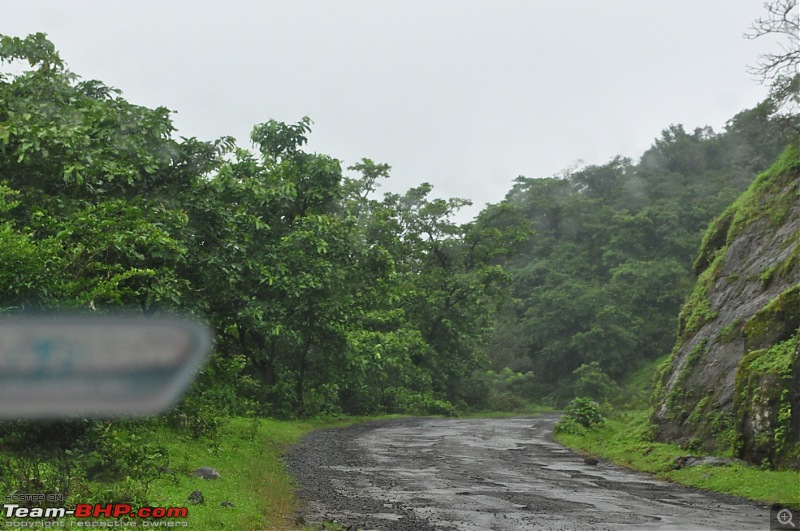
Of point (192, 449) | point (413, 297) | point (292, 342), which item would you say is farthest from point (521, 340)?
point (192, 449)

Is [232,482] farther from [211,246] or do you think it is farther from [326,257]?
[326,257]

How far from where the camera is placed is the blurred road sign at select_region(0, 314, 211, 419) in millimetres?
9180

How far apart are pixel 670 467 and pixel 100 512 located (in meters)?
12.8

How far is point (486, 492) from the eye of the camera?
1286 centimetres

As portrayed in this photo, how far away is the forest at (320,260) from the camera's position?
13211mm

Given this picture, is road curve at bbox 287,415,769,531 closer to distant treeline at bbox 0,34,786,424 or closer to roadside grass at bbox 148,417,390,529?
roadside grass at bbox 148,417,390,529

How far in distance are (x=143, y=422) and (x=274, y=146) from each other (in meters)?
17.7

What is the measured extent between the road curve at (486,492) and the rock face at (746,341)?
2185mm

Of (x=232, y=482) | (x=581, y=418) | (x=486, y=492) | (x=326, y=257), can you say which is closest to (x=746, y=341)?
(x=486, y=492)

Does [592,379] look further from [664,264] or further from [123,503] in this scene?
[123,503]

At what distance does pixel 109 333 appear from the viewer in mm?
10867

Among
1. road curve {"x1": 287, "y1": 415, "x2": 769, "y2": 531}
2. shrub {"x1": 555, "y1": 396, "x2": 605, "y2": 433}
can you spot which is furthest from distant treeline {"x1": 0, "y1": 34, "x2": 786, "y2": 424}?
shrub {"x1": 555, "y1": 396, "x2": 605, "y2": 433}

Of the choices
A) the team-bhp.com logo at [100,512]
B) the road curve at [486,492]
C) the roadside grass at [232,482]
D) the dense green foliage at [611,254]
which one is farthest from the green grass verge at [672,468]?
the dense green foliage at [611,254]

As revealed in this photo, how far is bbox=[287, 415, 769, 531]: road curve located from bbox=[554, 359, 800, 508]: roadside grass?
1.54ft
